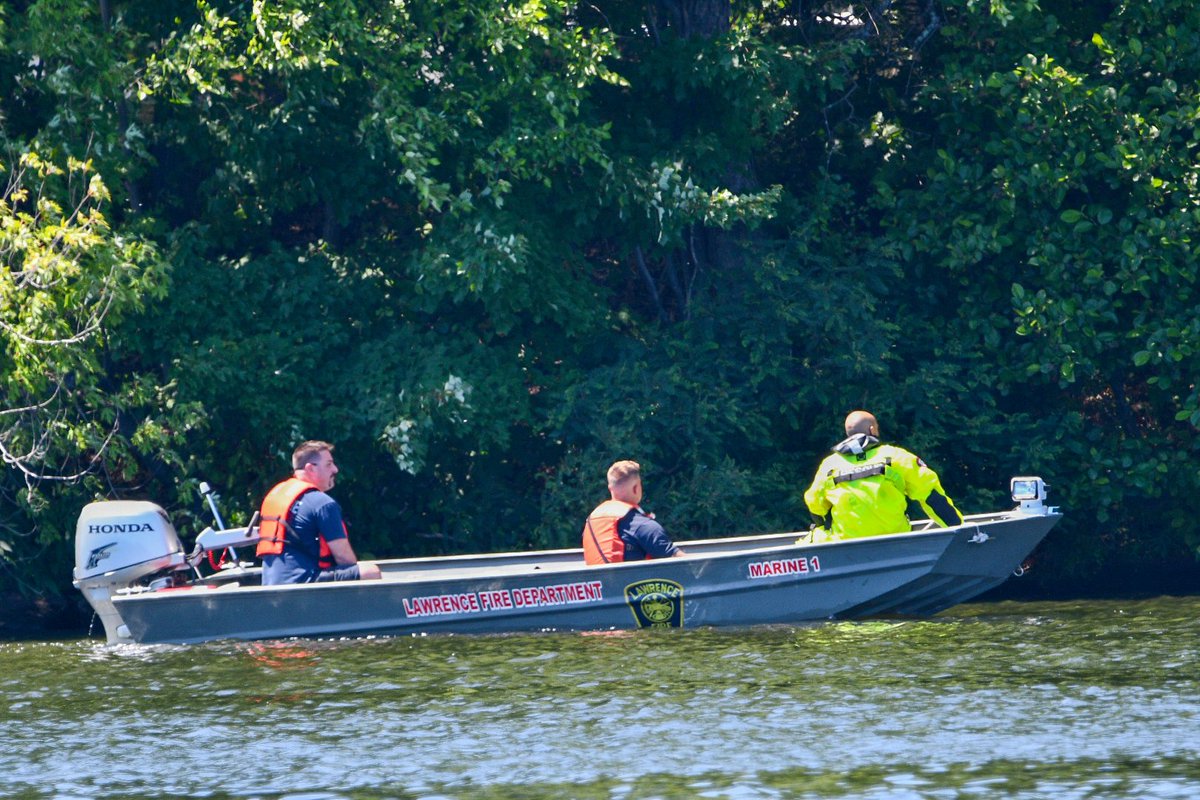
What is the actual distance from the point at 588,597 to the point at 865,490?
6.90ft

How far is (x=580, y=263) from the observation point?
15.9 meters

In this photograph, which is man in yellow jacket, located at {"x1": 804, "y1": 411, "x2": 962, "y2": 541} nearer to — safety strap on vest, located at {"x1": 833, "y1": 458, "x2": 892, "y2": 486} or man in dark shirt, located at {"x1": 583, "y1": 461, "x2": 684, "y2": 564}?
safety strap on vest, located at {"x1": 833, "y1": 458, "x2": 892, "y2": 486}

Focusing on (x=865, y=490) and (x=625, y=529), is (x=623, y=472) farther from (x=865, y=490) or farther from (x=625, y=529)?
(x=865, y=490)

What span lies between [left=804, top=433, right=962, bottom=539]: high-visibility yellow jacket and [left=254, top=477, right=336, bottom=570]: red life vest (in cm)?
347

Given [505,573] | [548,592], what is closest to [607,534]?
[548,592]

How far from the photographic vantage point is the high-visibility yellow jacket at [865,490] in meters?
12.5

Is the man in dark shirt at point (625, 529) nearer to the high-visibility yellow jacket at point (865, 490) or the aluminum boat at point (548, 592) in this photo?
the aluminum boat at point (548, 592)

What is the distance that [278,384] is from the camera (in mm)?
A: 14695

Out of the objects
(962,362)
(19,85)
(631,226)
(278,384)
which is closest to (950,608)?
(962,362)

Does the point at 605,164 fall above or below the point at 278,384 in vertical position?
above

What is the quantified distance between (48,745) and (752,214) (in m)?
7.74

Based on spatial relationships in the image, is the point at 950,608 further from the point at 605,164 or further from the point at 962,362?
the point at 605,164

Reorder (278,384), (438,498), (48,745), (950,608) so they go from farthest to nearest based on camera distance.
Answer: (438,498) → (278,384) → (950,608) → (48,745)

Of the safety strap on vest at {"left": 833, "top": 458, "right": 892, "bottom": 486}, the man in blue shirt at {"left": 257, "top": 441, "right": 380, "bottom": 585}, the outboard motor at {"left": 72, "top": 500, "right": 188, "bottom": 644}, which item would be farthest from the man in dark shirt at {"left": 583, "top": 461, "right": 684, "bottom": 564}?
the outboard motor at {"left": 72, "top": 500, "right": 188, "bottom": 644}
